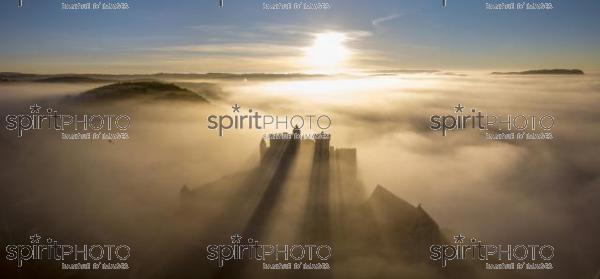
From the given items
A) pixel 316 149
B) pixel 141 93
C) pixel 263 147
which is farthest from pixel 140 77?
pixel 316 149

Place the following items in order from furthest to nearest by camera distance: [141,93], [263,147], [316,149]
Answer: [141,93]
[316,149]
[263,147]

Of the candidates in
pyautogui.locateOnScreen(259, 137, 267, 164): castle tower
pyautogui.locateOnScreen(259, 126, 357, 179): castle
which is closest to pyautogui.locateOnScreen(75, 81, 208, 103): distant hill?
pyautogui.locateOnScreen(259, 137, 267, 164): castle tower

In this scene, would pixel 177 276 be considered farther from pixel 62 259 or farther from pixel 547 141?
pixel 547 141

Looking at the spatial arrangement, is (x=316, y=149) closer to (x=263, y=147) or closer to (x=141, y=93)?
(x=263, y=147)

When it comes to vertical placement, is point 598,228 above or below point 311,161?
below

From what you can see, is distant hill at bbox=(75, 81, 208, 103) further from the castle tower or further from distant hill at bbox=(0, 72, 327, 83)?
the castle tower

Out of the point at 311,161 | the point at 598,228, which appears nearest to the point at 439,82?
the point at 311,161

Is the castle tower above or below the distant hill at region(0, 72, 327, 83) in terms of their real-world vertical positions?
below

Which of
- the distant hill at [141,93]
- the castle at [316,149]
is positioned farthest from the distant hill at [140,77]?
the castle at [316,149]
